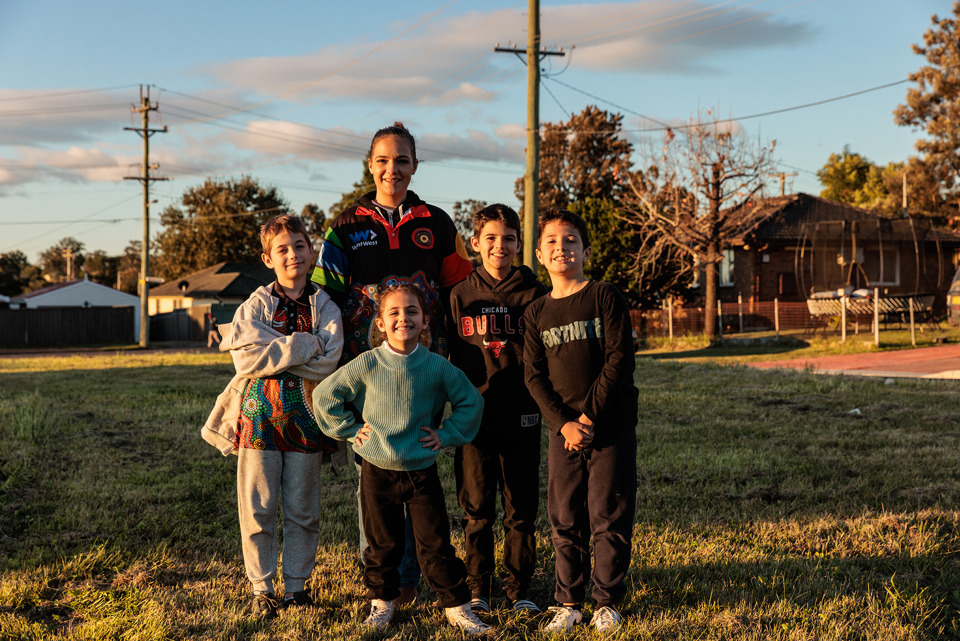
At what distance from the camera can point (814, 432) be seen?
25.3 ft

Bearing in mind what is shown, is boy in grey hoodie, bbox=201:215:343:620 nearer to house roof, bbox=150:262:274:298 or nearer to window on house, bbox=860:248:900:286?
window on house, bbox=860:248:900:286

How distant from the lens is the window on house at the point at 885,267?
101 feet

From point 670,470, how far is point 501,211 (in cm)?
335

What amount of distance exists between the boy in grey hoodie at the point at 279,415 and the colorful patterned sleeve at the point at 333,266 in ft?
0.27

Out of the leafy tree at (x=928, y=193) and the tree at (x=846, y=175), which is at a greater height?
the tree at (x=846, y=175)

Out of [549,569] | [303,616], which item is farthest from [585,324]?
[303,616]

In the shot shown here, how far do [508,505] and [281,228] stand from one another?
5.64 feet

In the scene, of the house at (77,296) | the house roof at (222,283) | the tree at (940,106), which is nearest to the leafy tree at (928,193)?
the tree at (940,106)

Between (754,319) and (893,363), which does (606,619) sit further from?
(754,319)

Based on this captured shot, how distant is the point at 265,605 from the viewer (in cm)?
366

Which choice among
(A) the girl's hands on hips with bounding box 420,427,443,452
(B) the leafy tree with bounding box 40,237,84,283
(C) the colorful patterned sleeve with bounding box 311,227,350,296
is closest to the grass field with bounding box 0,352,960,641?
(A) the girl's hands on hips with bounding box 420,427,443,452

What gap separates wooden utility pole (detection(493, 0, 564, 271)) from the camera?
1452cm

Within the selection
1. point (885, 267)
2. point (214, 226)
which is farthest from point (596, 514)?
point (214, 226)

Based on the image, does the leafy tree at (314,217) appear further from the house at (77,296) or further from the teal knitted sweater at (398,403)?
the teal knitted sweater at (398,403)
